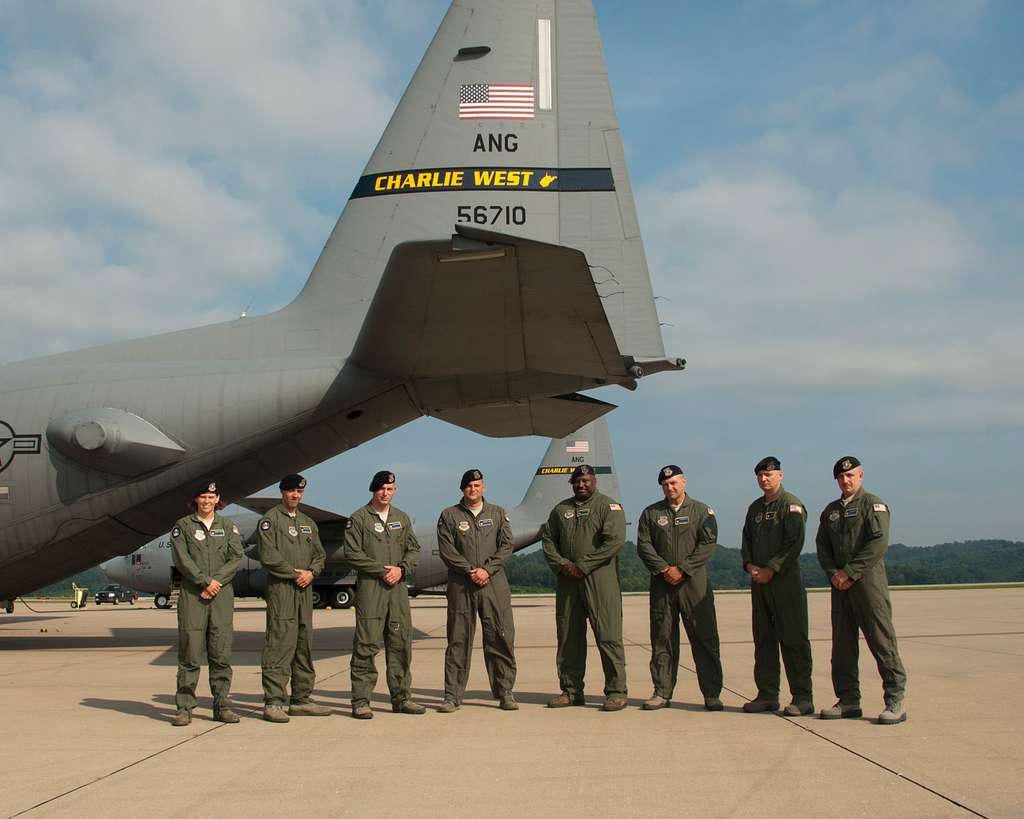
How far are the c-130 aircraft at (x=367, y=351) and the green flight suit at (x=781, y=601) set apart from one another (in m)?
2.81

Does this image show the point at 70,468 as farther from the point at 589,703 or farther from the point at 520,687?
the point at 589,703

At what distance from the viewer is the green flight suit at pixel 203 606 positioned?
675 cm

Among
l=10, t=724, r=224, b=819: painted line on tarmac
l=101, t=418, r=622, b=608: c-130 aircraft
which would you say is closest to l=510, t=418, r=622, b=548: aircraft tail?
l=101, t=418, r=622, b=608: c-130 aircraft

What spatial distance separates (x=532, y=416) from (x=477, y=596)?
4.71 m

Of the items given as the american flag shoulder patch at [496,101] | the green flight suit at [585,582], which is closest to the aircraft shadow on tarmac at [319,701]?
the green flight suit at [585,582]

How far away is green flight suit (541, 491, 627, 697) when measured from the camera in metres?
7.34

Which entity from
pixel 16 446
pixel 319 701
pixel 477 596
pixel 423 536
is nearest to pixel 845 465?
pixel 477 596

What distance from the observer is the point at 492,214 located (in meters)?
10.3

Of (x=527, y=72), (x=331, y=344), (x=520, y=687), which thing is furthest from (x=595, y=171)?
(x=520, y=687)

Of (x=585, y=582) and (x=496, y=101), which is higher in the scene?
(x=496, y=101)

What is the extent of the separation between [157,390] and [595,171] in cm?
584

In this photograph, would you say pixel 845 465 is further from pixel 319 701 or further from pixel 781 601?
pixel 319 701

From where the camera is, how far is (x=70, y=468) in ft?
34.9

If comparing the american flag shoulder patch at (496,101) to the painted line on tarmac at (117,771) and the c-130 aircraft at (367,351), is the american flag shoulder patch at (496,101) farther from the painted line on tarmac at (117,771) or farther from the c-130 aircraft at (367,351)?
the painted line on tarmac at (117,771)
